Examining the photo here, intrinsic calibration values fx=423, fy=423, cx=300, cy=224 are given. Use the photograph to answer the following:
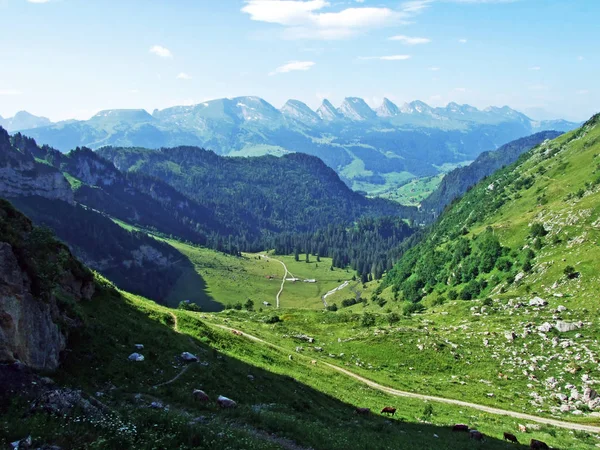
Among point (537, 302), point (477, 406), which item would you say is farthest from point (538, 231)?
point (477, 406)

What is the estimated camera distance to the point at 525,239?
4688 inches

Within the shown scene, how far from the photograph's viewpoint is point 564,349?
60781 millimetres

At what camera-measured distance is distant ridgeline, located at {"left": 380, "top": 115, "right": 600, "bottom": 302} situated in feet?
313

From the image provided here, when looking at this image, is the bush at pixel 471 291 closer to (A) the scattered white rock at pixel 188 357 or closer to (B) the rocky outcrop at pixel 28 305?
(A) the scattered white rock at pixel 188 357

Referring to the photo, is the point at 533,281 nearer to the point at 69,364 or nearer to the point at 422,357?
the point at 422,357

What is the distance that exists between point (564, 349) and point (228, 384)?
50.9m

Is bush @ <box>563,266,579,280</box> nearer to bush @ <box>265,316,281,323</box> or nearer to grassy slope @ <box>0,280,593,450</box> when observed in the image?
grassy slope @ <box>0,280,593,450</box>

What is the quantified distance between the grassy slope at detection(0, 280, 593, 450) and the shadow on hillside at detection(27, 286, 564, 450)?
98 mm

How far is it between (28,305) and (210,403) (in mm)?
13275

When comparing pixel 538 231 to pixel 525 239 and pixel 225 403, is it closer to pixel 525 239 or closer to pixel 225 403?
pixel 525 239

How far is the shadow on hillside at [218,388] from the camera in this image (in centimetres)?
2684

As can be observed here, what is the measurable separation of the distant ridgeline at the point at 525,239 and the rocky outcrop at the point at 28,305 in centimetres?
8551

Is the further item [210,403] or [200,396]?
[200,396]

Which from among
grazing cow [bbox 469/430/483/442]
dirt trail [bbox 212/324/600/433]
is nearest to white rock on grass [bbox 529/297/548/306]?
dirt trail [bbox 212/324/600/433]
